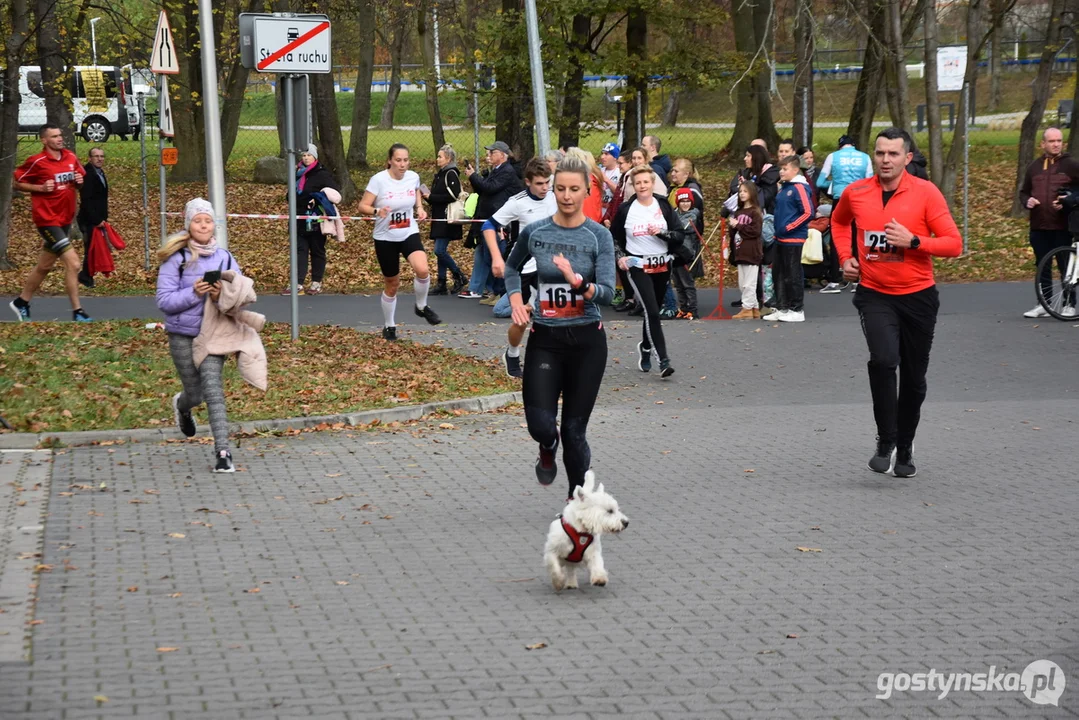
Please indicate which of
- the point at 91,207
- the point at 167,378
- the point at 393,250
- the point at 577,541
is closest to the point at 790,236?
the point at 393,250

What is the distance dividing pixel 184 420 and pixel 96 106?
44556 millimetres

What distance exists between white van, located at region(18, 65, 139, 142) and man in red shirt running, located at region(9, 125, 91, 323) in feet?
110

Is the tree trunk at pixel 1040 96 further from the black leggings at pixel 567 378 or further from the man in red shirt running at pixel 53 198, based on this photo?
the black leggings at pixel 567 378

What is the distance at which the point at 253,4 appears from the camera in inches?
1235

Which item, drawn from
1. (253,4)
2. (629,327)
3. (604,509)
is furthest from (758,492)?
(253,4)

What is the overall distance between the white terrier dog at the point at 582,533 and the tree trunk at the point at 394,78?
33.4 meters

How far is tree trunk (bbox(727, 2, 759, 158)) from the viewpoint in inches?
1353

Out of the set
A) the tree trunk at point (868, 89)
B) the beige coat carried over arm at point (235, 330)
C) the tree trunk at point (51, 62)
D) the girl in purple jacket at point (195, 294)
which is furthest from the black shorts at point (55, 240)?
the tree trunk at point (868, 89)

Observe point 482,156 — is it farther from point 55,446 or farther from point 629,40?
point 55,446

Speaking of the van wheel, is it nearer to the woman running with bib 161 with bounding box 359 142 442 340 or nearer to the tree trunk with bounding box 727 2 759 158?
the tree trunk with bounding box 727 2 759 158

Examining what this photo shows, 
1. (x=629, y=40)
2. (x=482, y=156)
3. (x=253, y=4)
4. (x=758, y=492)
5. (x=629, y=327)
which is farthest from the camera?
(x=482, y=156)

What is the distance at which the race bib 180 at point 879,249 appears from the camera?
8.76m

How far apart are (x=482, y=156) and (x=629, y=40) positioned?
967 cm

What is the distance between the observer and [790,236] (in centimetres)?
1716
